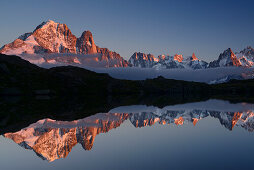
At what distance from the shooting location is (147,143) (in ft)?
96.7

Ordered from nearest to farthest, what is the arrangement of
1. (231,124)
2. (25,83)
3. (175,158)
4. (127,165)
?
(127,165)
(175,158)
(231,124)
(25,83)

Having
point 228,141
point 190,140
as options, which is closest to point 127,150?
point 190,140

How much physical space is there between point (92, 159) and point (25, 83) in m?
192

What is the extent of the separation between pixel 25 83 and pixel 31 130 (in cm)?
17541

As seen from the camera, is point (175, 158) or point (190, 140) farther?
point (190, 140)

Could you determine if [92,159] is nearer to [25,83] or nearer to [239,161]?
[239,161]

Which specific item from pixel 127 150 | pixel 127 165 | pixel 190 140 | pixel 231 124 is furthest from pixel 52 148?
pixel 231 124

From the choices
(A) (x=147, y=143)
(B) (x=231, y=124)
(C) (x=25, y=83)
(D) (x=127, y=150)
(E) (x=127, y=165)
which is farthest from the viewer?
(C) (x=25, y=83)

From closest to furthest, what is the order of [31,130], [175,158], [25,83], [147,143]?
1. [175,158]
2. [147,143]
3. [31,130]
4. [25,83]

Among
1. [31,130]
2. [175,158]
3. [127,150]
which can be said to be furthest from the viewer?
[31,130]

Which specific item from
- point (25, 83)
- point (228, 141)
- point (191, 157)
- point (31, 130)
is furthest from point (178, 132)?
point (25, 83)

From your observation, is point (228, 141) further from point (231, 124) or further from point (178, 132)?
point (231, 124)

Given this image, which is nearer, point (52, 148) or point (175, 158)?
point (175, 158)

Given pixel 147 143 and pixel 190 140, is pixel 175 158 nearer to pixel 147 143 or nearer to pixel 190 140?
pixel 147 143
